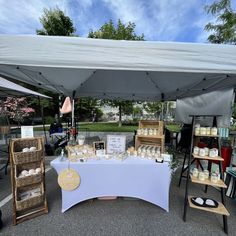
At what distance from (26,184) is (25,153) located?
358mm

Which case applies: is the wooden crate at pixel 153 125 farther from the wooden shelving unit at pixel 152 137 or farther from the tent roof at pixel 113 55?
the tent roof at pixel 113 55

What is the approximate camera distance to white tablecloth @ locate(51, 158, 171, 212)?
174cm

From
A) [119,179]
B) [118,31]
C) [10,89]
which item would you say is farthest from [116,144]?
[118,31]

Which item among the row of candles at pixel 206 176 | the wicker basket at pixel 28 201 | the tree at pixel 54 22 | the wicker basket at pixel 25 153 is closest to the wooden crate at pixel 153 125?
the row of candles at pixel 206 176

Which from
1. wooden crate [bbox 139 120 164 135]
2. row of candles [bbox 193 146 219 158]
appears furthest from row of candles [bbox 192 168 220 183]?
wooden crate [bbox 139 120 164 135]

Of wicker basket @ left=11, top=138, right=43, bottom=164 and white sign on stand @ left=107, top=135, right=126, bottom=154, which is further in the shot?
white sign on stand @ left=107, top=135, right=126, bottom=154

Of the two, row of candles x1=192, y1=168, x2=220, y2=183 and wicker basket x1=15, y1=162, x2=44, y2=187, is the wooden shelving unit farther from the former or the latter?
wicker basket x1=15, y1=162, x2=44, y2=187

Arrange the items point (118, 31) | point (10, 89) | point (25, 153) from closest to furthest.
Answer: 1. point (25, 153)
2. point (10, 89)
3. point (118, 31)

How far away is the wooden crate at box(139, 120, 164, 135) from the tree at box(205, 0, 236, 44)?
4.01 m

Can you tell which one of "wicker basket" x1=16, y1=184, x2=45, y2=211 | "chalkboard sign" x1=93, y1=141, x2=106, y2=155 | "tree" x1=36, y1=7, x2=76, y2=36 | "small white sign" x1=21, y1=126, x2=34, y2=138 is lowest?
"wicker basket" x1=16, y1=184, x2=45, y2=211

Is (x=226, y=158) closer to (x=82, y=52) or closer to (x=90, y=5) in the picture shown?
(x=82, y=52)

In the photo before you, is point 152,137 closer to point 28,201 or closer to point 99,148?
point 99,148

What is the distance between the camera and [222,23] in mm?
4508

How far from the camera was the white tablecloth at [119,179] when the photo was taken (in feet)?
5.71
